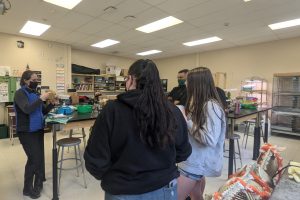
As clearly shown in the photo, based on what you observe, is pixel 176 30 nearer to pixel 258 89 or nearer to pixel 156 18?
pixel 156 18

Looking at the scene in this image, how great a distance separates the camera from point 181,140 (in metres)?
1.07

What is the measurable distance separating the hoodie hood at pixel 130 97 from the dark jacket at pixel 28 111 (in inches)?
64.0

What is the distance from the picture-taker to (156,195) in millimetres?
935

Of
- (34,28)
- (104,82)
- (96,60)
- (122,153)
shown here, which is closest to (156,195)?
(122,153)

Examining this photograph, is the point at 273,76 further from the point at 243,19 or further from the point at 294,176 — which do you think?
the point at 294,176

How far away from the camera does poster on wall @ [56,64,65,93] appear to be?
6.09m

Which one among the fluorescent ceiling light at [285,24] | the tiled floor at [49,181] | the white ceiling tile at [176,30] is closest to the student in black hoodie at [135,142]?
the tiled floor at [49,181]

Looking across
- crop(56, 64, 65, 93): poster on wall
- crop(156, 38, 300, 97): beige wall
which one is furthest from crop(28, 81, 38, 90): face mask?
crop(156, 38, 300, 97): beige wall

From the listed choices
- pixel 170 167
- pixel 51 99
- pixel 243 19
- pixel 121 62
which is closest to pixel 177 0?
pixel 243 19

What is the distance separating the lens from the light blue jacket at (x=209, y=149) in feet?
4.45

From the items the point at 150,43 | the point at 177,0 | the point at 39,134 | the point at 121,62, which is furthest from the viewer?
the point at 121,62

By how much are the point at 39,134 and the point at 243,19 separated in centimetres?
413

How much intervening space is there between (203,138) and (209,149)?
0.38ft

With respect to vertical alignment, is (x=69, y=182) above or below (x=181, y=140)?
below
